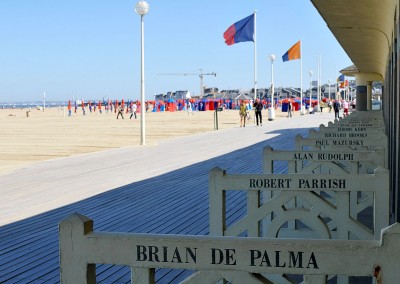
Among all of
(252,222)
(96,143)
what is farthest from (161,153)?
(252,222)

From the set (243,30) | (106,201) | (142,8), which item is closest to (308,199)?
(106,201)

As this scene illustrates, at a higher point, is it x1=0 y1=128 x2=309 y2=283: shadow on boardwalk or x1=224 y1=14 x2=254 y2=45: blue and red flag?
x1=224 y1=14 x2=254 y2=45: blue and red flag

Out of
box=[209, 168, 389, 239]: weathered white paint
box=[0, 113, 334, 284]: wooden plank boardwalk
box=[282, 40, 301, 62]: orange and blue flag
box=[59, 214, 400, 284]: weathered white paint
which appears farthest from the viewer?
box=[282, 40, 301, 62]: orange and blue flag

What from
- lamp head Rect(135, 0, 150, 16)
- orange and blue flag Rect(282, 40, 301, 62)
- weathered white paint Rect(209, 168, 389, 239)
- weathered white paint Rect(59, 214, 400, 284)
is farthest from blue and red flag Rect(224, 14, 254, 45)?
weathered white paint Rect(59, 214, 400, 284)

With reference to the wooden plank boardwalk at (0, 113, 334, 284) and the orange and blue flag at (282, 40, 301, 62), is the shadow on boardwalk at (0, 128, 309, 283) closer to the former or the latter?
the wooden plank boardwalk at (0, 113, 334, 284)

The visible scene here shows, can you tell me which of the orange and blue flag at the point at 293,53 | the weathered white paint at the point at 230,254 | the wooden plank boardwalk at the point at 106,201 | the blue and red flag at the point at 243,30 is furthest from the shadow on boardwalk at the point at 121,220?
the orange and blue flag at the point at 293,53

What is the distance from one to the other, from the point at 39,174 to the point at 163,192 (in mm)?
3569

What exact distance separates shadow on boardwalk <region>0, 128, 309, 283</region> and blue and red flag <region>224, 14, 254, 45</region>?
22.7 metres

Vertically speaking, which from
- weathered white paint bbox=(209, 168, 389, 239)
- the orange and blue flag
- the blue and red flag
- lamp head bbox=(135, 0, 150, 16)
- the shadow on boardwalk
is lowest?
the shadow on boardwalk

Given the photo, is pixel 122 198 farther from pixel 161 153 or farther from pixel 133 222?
pixel 161 153

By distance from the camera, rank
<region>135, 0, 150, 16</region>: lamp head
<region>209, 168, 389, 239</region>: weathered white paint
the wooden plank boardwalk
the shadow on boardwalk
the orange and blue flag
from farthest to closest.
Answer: the orange and blue flag, <region>135, 0, 150, 16</region>: lamp head, the wooden plank boardwalk, the shadow on boardwalk, <region>209, 168, 389, 239</region>: weathered white paint

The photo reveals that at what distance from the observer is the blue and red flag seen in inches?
1304

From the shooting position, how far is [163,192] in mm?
9383

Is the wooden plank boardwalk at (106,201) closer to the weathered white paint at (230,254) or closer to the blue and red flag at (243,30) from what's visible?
the weathered white paint at (230,254)
